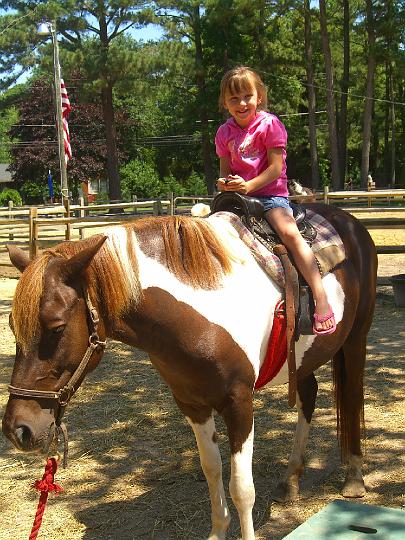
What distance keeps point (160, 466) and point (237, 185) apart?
209 cm

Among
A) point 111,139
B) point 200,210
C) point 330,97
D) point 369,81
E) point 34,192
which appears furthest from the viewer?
point 34,192

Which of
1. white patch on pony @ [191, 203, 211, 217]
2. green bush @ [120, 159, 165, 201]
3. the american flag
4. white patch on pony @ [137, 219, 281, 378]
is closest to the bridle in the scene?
white patch on pony @ [137, 219, 281, 378]

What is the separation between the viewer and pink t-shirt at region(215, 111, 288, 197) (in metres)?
3.03

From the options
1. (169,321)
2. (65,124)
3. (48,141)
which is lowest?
(169,321)

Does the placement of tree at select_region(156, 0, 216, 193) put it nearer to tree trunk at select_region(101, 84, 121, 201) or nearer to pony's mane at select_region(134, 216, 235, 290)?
tree trunk at select_region(101, 84, 121, 201)

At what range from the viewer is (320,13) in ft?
93.7

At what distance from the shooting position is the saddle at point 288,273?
2969 mm

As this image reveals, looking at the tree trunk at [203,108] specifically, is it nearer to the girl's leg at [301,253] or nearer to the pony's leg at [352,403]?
the pony's leg at [352,403]

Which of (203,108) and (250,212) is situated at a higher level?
(203,108)

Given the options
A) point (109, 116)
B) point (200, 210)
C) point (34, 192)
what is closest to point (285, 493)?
point (200, 210)

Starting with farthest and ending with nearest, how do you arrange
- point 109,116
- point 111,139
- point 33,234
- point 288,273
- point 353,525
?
point 111,139 → point 109,116 → point 33,234 → point 288,273 → point 353,525

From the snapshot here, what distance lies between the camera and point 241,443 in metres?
2.79

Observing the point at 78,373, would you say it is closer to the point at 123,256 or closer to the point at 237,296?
the point at 123,256

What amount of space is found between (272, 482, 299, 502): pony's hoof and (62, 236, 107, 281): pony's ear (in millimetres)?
1980
